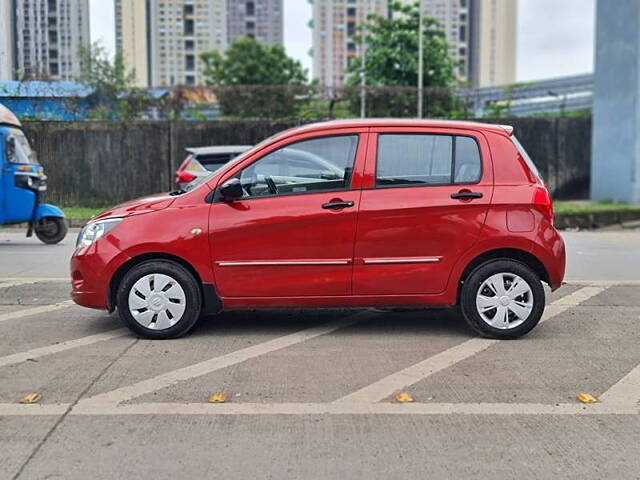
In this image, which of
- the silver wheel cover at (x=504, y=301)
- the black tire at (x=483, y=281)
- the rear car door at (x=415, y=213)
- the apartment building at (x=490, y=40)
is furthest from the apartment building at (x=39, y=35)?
the apartment building at (x=490, y=40)

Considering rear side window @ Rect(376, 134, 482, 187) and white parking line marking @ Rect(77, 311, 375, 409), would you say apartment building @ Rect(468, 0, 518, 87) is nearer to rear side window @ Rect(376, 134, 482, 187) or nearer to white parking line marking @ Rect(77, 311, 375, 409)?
rear side window @ Rect(376, 134, 482, 187)

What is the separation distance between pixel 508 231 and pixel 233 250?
222 cm

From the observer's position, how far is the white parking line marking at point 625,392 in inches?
200

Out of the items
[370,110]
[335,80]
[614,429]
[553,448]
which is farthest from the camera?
[335,80]

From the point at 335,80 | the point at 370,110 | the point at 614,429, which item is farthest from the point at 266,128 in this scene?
the point at 335,80

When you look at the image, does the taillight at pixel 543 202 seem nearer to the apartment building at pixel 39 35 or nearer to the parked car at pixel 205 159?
the parked car at pixel 205 159

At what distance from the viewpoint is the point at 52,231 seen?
1392 centimetres

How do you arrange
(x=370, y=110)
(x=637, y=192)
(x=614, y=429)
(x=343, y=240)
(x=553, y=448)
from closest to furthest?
(x=553, y=448)
(x=614, y=429)
(x=343, y=240)
(x=637, y=192)
(x=370, y=110)

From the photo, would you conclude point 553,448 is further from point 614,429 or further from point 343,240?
point 343,240

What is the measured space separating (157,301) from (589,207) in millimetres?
15127

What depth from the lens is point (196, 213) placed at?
21.3 ft

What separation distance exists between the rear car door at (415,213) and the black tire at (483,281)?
0.68 ft

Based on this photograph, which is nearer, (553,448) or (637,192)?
(553,448)

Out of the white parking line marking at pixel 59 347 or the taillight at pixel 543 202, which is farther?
the taillight at pixel 543 202
